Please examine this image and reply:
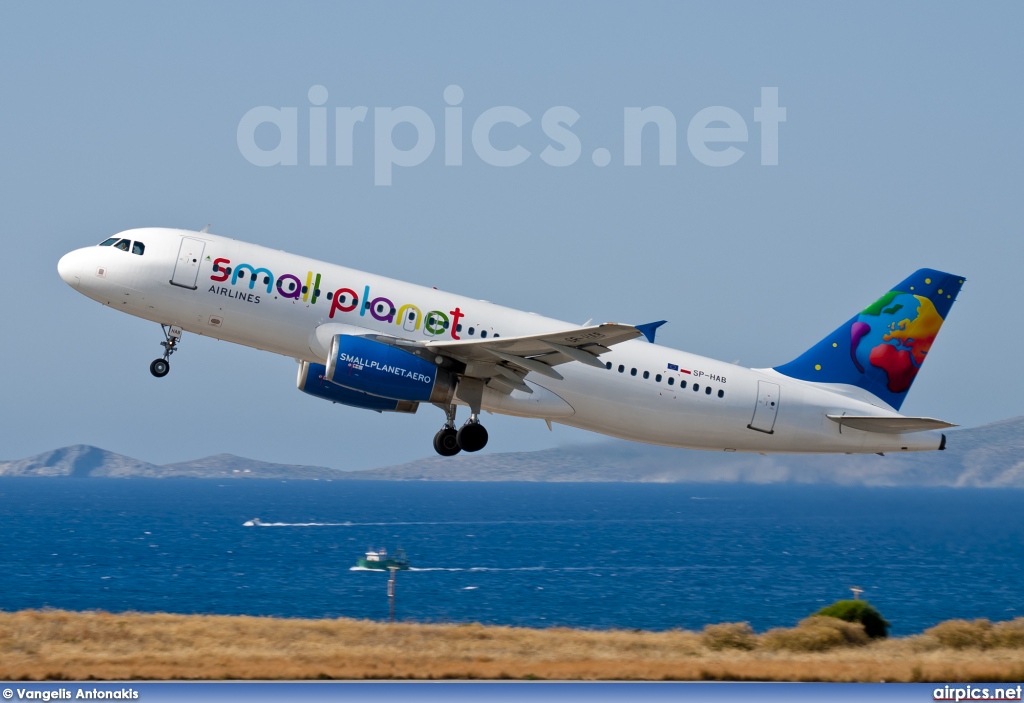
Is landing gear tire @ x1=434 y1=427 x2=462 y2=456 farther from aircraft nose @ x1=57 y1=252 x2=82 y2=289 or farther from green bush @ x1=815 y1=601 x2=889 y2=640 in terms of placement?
green bush @ x1=815 y1=601 x2=889 y2=640

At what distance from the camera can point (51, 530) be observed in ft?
621

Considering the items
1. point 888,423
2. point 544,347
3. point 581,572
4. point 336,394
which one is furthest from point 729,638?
point 581,572

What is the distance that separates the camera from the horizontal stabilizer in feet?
107

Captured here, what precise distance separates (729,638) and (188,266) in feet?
74.4

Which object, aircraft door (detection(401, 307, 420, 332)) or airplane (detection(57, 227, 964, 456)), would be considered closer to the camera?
airplane (detection(57, 227, 964, 456))

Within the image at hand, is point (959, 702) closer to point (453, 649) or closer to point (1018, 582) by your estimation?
point (453, 649)

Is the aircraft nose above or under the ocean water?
above

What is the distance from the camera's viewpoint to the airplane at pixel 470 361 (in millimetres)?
30172

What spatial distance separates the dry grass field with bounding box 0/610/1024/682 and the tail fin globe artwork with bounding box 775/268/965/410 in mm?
8728

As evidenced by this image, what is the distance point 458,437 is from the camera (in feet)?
106

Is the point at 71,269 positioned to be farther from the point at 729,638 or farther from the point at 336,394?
the point at 729,638

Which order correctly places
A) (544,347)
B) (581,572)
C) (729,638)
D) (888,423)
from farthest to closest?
(581,572), (729,638), (888,423), (544,347)

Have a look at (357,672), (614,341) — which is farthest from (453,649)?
(614,341)

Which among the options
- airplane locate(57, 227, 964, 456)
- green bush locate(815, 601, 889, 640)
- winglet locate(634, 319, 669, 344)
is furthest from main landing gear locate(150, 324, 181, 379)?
green bush locate(815, 601, 889, 640)
